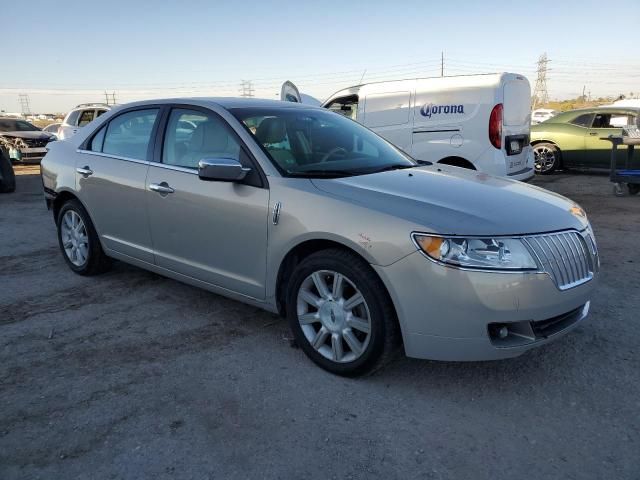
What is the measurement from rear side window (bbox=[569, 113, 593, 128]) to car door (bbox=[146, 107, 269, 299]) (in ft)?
34.6

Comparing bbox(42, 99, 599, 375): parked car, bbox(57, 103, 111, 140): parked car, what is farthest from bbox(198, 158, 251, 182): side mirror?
bbox(57, 103, 111, 140): parked car

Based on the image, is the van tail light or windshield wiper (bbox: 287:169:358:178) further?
the van tail light

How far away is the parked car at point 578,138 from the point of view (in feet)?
37.9

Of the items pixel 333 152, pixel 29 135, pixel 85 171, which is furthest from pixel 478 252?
pixel 29 135

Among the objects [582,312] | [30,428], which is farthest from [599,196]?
[30,428]

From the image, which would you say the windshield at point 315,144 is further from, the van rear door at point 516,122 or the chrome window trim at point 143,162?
the van rear door at point 516,122

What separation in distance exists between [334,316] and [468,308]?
782mm

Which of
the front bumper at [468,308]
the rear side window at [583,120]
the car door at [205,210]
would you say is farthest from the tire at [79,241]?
the rear side window at [583,120]

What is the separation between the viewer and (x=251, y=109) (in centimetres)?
378

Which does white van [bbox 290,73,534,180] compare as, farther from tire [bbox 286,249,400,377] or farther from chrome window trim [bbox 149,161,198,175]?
tire [bbox 286,249,400,377]

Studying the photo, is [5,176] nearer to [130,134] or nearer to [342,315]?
[130,134]

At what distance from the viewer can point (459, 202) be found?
116 inches

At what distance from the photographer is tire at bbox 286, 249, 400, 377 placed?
2807mm

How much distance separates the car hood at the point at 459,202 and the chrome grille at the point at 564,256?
0.19ft
